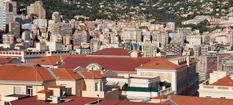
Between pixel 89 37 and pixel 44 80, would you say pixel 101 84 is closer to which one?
pixel 44 80

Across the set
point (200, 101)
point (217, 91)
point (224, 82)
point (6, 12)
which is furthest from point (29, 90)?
point (6, 12)

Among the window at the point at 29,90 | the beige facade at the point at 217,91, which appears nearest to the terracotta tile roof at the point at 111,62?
the beige facade at the point at 217,91

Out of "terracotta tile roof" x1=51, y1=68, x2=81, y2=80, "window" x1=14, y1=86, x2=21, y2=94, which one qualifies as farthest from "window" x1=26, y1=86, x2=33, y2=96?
"terracotta tile roof" x1=51, y1=68, x2=81, y2=80

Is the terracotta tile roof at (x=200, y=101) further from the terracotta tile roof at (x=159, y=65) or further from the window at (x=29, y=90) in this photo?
the terracotta tile roof at (x=159, y=65)

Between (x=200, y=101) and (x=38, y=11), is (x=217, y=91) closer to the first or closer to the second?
(x=200, y=101)

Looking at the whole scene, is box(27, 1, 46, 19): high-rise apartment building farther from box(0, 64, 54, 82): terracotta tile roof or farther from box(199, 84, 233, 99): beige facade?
box(0, 64, 54, 82): terracotta tile roof

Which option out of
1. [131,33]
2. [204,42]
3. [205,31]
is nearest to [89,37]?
[131,33]
